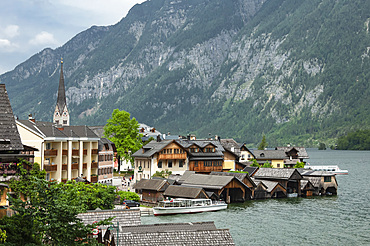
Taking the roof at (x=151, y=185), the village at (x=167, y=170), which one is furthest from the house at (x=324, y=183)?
the roof at (x=151, y=185)

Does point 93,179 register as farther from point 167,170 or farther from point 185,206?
point 185,206

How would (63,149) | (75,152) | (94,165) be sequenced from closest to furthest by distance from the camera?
(63,149), (75,152), (94,165)

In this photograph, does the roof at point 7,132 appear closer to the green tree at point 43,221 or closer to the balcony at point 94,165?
the green tree at point 43,221

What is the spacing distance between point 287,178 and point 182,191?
984 inches

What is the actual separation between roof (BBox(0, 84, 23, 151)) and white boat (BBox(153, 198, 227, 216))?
54.4m

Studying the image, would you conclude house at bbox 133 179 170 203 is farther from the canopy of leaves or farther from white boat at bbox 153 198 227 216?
the canopy of leaves

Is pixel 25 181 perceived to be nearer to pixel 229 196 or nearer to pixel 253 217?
pixel 253 217

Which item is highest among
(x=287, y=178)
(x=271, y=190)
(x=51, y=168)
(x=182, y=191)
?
(x=51, y=168)

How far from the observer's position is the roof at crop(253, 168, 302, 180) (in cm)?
9631

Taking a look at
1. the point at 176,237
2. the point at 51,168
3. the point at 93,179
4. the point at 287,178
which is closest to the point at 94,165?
the point at 93,179

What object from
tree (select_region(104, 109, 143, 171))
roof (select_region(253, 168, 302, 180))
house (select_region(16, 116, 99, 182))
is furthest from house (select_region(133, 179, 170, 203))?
tree (select_region(104, 109, 143, 171))

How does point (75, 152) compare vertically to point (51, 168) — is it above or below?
above

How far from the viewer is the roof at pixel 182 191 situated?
264ft

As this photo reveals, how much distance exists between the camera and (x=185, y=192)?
268 feet
